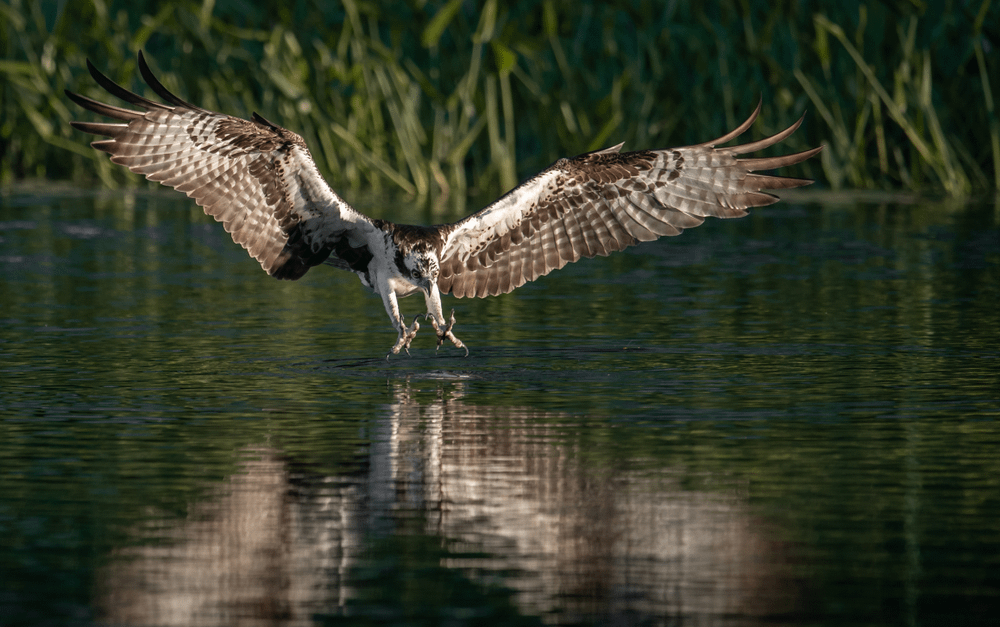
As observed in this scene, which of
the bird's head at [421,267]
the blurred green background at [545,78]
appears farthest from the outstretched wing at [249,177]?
the blurred green background at [545,78]

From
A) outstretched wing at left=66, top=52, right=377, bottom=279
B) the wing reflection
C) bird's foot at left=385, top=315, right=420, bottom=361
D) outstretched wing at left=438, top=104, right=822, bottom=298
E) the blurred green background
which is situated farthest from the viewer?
the blurred green background

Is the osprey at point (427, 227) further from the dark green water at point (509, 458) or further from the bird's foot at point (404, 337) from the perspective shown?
the dark green water at point (509, 458)

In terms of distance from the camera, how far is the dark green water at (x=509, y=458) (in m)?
6.00

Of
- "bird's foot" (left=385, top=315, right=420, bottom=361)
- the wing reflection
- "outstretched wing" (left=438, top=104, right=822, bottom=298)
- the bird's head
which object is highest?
"outstretched wing" (left=438, top=104, right=822, bottom=298)

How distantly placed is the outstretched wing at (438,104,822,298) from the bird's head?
0.27 m

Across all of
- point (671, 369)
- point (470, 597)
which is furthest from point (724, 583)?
point (671, 369)

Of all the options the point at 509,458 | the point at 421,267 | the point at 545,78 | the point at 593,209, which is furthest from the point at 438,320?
the point at 545,78

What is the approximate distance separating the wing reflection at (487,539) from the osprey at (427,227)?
11.5ft

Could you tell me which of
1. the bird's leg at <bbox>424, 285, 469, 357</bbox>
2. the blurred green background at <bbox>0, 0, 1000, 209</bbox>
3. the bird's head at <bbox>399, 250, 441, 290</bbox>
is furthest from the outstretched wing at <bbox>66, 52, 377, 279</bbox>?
the blurred green background at <bbox>0, 0, 1000, 209</bbox>

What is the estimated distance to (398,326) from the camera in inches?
458

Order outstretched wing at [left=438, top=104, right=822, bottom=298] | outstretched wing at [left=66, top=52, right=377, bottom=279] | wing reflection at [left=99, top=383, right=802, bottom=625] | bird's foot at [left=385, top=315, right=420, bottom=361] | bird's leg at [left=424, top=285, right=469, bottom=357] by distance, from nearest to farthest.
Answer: wing reflection at [left=99, top=383, right=802, bottom=625] → bird's foot at [left=385, top=315, right=420, bottom=361] → outstretched wing at [left=66, top=52, right=377, bottom=279] → bird's leg at [left=424, top=285, right=469, bottom=357] → outstretched wing at [left=438, top=104, right=822, bottom=298]

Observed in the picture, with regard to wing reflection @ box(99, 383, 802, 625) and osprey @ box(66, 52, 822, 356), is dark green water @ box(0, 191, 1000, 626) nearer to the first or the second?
wing reflection @ box(99, 383, 802, 625)

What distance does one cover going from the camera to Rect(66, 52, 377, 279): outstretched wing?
11.6 m

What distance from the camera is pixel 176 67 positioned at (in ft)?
88.3
